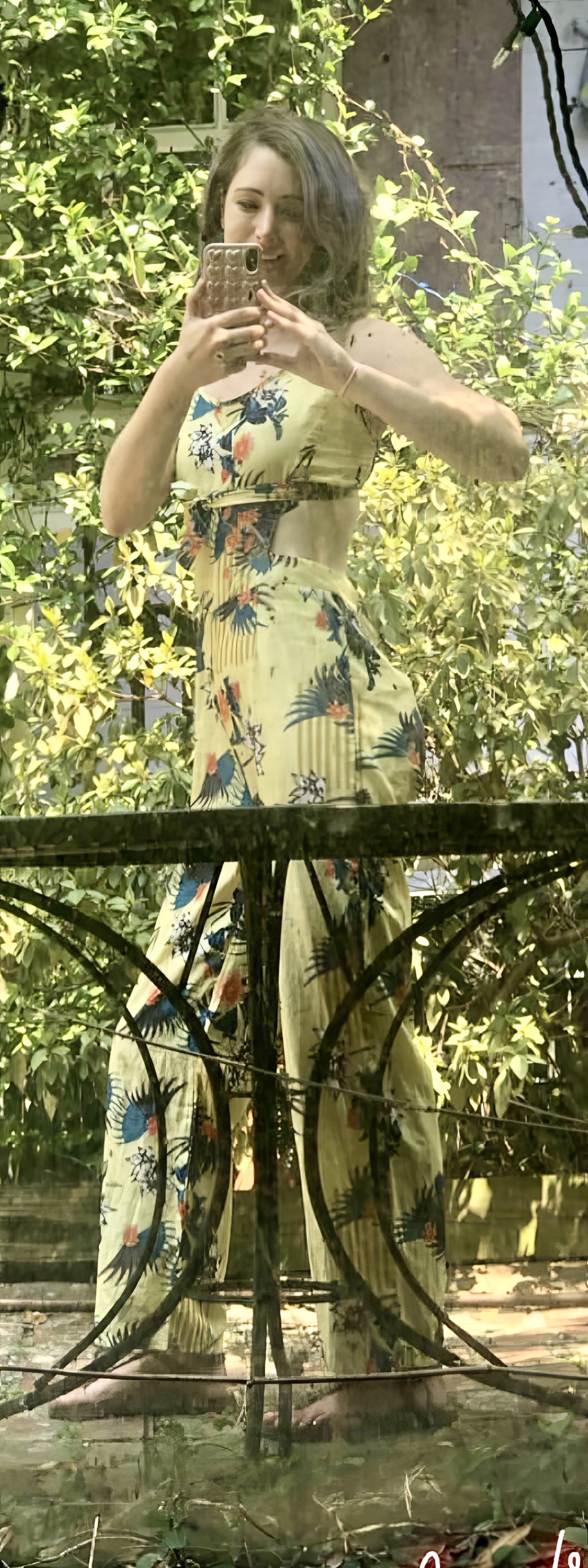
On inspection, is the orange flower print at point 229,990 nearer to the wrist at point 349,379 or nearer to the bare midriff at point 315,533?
the bare midriff at point 315,533

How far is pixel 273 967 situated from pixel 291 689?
0.81 feet

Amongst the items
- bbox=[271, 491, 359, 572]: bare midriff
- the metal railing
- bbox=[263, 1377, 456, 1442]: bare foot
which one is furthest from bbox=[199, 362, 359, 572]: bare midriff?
bbox=[263, 1377, 456, 1442]: bare foot

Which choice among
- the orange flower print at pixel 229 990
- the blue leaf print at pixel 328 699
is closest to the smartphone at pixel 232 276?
the blue leaf print at pixel 328 699

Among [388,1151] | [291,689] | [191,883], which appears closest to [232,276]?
[291,689]

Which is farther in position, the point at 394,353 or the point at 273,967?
the point at 394,353

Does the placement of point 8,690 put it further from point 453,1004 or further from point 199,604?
point 453,1004

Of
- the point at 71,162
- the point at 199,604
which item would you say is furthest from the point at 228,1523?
the point at 71,162

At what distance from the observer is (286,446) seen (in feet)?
4.32

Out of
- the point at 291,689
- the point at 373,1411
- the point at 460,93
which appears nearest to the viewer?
the point at 373,1411

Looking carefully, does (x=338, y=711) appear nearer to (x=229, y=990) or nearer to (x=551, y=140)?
(x=229, y=990)

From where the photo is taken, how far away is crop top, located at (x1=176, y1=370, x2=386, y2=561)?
1311mm

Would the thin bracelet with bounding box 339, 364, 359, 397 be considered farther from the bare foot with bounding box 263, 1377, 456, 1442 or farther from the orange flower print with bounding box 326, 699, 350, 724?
the bare foot with bounding box 263, 1377, 456, 1442

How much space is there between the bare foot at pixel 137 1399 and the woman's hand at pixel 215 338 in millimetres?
859

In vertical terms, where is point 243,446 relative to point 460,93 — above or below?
below
